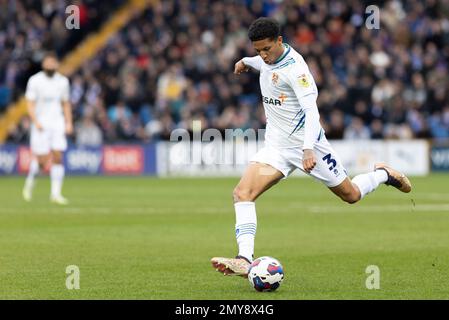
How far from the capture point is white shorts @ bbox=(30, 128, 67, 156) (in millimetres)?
19672

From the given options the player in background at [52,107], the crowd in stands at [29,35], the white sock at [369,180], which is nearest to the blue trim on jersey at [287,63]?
the white sock at [369,180]

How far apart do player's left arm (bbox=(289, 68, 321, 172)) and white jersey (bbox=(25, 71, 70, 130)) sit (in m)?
10.3

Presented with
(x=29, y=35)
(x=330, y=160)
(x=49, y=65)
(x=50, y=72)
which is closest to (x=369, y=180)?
(x=330, y=160)

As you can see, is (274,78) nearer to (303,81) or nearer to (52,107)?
(303,81)

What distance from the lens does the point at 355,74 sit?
31.7 m

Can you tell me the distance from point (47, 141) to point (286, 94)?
10.8 meters

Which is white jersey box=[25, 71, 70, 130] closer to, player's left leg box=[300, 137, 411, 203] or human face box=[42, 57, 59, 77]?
human face box=[42, 57, 59, 77]

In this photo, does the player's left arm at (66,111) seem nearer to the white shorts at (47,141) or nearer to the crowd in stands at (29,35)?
the white shorts at (47,141)

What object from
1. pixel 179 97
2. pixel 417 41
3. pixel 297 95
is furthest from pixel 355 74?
pixel 297 95

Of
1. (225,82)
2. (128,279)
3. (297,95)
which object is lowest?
(128,279)

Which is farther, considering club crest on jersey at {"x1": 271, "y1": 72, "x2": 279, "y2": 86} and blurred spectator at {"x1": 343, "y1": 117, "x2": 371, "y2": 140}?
blurred spectator at {"x1": 343, "y1": 117, "x2": 371, "y2": 140}

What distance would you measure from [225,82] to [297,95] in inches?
867

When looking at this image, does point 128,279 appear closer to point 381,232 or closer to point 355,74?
point 381,232

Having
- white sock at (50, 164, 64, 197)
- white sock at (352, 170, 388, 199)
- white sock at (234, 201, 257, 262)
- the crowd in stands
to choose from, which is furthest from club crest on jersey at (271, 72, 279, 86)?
the crowd in stands
